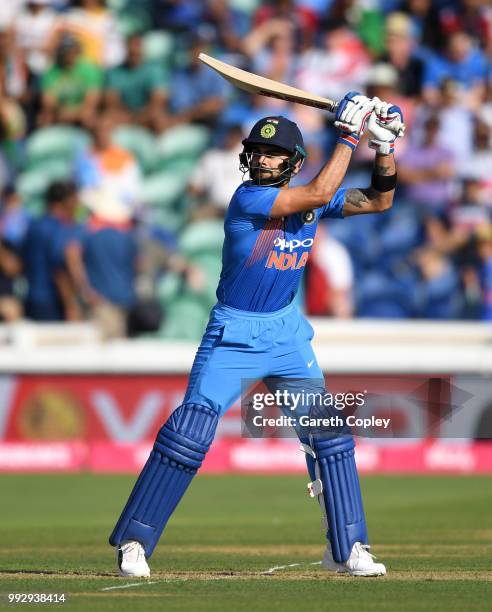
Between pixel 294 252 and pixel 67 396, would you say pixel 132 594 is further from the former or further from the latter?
pixel 67 396

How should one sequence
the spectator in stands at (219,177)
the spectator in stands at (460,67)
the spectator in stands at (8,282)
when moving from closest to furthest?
the spectator in stands at (8,282) → the spectator in stands at (219,177) → the spectator in stands at (460,67)

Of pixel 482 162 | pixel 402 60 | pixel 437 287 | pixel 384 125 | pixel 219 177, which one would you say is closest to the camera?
pixel 384 125

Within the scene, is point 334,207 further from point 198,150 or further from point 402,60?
point 402,60

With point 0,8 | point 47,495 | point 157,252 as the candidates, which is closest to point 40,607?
point 47,495

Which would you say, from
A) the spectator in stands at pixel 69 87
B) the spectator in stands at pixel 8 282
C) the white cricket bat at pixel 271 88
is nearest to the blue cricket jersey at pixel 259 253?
the white cricket bat at pixel 271 88

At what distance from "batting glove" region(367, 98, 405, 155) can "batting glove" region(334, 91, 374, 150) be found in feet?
0.34

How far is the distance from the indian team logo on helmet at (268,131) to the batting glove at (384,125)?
1.31 feet

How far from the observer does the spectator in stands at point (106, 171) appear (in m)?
12.6

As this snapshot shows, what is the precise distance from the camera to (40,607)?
456 centimetres

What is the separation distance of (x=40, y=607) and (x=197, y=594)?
2.01 ft

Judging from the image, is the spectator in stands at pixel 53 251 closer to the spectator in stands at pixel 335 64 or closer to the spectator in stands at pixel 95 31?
the spectator in stands at pixel 95 31

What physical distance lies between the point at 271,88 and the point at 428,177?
7.35 metres

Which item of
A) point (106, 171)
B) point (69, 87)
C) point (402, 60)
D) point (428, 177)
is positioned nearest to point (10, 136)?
point (69, 87)

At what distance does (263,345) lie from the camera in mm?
5340
